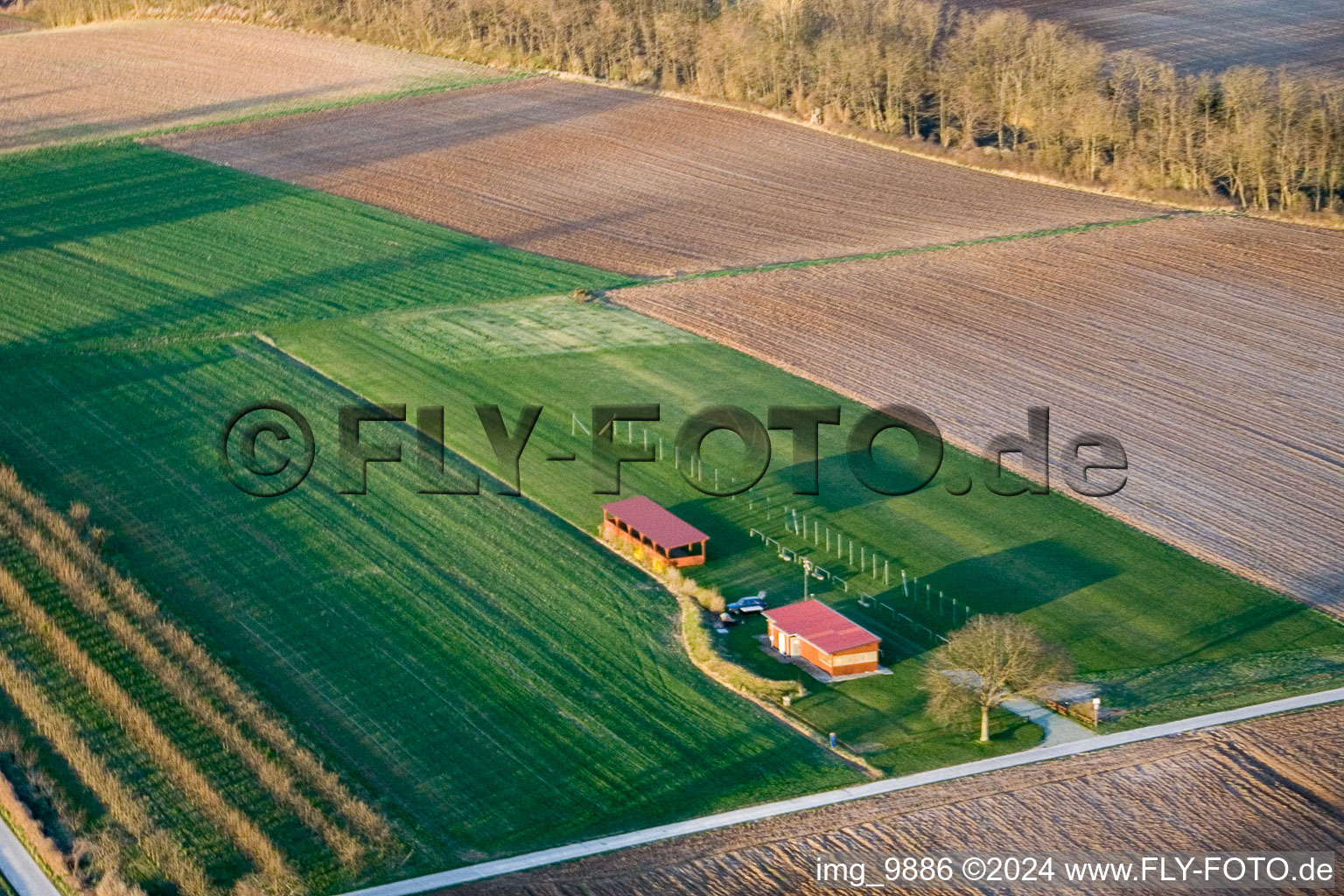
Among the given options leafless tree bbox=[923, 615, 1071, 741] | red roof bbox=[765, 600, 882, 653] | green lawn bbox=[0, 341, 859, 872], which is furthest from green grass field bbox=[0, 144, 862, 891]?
leafless tree bbox=[923, 615, 1071, 741]

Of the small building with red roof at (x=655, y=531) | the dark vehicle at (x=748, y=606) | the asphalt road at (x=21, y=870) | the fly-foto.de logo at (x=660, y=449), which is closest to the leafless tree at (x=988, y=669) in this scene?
the dark vehicle at (x=748, y=606)

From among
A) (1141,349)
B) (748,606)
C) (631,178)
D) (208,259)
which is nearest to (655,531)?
(748,606)

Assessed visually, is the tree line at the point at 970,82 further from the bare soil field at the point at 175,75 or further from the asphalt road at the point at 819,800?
the asphalt road at the point at 819,800

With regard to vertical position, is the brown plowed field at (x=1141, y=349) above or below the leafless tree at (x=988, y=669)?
above

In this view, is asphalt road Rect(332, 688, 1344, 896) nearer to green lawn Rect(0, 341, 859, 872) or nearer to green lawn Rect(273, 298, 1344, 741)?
green lawn Rect(0, 341, 859, 872)

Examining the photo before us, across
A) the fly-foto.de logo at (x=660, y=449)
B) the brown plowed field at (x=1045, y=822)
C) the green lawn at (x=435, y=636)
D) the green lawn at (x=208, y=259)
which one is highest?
the green lawn at (x=208, y=259)

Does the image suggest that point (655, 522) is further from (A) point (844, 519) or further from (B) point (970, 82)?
(B) point (970, 82)

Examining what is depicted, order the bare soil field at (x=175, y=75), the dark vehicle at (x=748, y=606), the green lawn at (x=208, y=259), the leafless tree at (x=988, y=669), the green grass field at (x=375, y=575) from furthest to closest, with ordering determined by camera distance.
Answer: the bare soil field at (x=175, y=75) → the green lawn at (x=208, y=259) → the dark vehicle at (x=748, y=606) → the leafless tree at (x=988, y=669) → the green grass field at (x=375, y=575)
